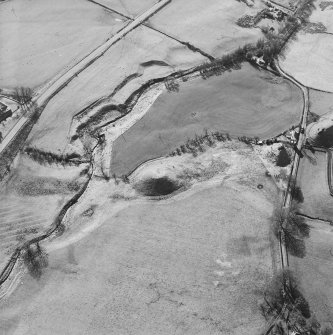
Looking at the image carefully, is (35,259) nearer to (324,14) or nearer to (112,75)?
(112,75)

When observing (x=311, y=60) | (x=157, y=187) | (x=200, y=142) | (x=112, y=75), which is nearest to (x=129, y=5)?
(x=112, y=75)

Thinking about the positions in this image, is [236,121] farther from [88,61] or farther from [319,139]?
[88,61]

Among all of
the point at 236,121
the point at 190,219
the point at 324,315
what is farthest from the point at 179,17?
the point at 324,315

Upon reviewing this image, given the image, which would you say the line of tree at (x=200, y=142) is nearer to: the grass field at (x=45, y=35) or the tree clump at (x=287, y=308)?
the tree clump at (x=287, y=308)

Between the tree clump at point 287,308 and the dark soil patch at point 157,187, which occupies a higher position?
the dark soil patch at point 157,187

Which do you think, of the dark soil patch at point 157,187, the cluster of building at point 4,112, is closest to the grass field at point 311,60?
the dark soil patch at point 157,187

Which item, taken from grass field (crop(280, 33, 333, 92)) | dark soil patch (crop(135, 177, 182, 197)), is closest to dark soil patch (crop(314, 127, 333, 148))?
grass field (crop(280, 33, 333, 92))
